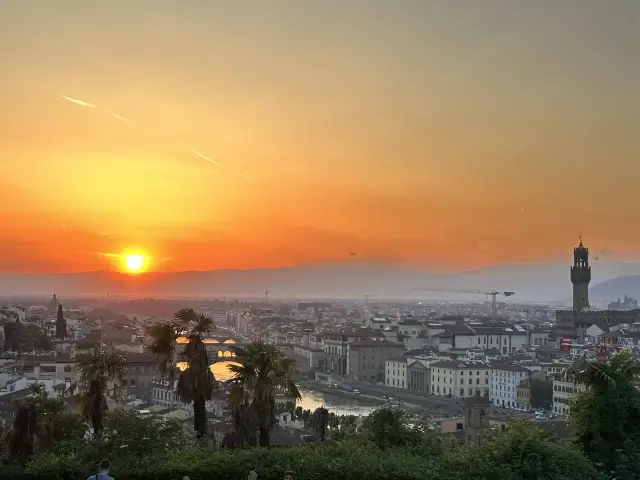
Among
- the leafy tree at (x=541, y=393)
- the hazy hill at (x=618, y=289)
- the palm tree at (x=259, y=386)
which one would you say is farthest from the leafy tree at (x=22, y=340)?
the hazy hill at (x=618, y=289)

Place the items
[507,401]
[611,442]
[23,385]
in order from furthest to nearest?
1. [507,401]
2. [23,385]
3. [611,442]

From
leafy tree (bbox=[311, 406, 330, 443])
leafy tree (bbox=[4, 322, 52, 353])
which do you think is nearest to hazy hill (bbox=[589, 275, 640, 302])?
leafy tree (bbox=[4, 322, 52, 353])

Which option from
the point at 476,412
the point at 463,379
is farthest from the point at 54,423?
the point at 463,379

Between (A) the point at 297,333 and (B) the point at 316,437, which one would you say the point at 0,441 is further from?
(A) the point at 297,333

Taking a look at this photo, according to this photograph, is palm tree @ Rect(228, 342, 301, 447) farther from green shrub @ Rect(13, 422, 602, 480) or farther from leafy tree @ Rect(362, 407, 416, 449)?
green shrub @ Rect(13, 422, 602, 480)

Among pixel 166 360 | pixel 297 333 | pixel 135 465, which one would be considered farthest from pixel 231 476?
pixel 297 333

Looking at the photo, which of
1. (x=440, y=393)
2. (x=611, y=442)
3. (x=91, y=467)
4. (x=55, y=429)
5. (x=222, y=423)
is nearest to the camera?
(x=91, y=467)

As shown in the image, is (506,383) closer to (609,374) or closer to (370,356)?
(370,356)
